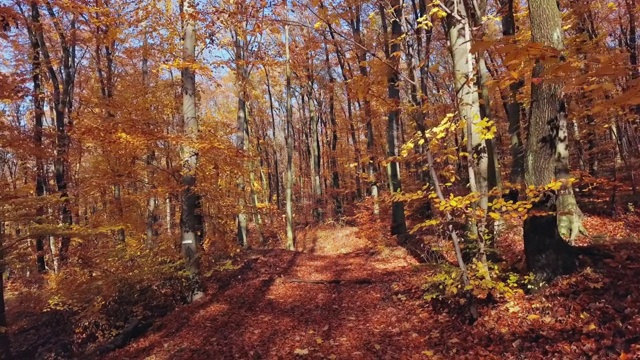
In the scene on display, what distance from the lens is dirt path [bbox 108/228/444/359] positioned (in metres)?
5.88

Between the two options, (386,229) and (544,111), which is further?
(386,229)

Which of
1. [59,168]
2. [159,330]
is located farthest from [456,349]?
[59,168]

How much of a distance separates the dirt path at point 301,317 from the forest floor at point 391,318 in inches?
0.9

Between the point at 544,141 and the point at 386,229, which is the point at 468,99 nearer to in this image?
the point at 544,141

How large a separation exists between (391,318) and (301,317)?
178cm

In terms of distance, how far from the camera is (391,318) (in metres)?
6.56

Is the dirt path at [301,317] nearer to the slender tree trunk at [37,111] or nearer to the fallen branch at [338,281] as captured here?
the fallen branch at [338,281]

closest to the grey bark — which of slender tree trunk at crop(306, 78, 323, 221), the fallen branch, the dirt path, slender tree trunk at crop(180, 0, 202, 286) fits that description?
the dirt path

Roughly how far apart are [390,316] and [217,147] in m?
5.04

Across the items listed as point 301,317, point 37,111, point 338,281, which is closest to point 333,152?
point 338,281

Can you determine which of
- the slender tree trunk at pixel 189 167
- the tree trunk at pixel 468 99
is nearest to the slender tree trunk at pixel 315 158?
the slender tree trunk at pixel 189 167

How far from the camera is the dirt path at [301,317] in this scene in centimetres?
588

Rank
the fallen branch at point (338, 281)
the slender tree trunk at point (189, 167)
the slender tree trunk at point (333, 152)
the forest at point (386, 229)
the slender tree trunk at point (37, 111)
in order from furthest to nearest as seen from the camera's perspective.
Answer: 1. the slender tree trunk at point (333, 152)
2. the slender tree trunk at point (37, 111)
3. the slender tree trunk at point (189, 167)
4. the fallen branch at point (338, 281)
5. the forest at point (386, 229)

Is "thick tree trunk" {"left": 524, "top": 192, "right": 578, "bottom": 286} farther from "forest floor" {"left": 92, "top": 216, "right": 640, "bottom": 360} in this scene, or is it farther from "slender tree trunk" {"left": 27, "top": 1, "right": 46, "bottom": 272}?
"slender tree trunk" {"left": 27, "top": 1, "right": 46, "bottom": 272}
